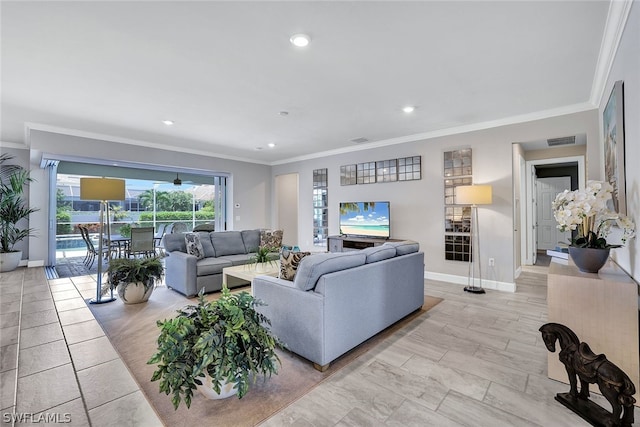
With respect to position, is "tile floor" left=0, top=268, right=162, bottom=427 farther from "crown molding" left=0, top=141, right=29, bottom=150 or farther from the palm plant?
"crown molding" left=0, top=141, right=29, bottom=150

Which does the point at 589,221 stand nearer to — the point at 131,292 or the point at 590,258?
the point at 590,258

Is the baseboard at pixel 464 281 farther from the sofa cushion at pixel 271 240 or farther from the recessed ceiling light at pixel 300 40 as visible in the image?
the recessed ceiling light at pixel 300 40

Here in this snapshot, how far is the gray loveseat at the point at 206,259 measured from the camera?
4114 mm

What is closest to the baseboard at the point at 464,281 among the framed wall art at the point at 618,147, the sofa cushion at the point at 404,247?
the sofa cushion at the point at 404,247

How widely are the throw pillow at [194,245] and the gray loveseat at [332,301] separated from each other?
2.13m

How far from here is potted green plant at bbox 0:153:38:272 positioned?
17.8ft

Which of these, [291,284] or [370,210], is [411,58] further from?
[370,210]

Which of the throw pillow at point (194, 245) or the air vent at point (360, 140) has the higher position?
the air vent at point (360, 140)

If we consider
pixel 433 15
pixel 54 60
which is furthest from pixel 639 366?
pixel 54 60

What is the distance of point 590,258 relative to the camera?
6.61ft

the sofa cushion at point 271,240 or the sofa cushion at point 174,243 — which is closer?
the sofa cushion at point 174,243

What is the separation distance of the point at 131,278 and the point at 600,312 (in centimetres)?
461

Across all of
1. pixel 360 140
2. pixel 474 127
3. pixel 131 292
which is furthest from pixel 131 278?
pixel 474 127

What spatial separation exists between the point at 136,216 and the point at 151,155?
3122 millimetres
